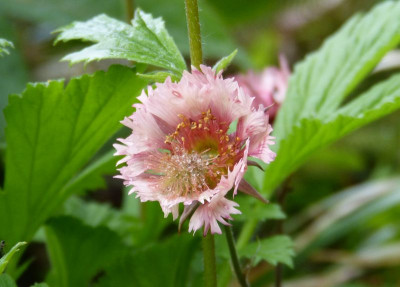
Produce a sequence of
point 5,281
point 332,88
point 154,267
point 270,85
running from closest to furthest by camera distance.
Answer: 1. point 5,281
2. point 154,267
3. point 332,88
4. point 270,85

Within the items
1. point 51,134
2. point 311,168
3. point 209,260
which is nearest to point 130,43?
point 51,134

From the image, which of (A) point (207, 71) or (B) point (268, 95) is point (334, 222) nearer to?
(B) point (268, 95)

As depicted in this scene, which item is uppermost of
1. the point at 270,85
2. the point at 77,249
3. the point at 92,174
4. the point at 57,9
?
the point at 57,9

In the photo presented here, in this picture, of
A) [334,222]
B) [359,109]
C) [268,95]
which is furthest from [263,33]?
[359,109]

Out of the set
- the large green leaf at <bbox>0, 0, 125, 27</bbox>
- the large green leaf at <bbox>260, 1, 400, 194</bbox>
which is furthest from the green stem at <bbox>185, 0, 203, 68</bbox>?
the large green leaf at <bbox>0, 0, 125, 27</bbox>

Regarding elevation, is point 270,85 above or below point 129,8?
below

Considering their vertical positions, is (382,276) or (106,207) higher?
(106,207)

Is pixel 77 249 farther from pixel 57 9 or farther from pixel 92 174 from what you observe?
pixel 57 9
